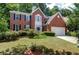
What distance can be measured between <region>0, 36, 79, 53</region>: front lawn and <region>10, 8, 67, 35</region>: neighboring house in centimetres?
13

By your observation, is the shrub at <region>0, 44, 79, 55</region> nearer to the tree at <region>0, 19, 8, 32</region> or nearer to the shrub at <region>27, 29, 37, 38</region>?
the shrub at <region>27, 29, 37, 38</region>

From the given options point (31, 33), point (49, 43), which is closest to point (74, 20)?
point (49, 43)

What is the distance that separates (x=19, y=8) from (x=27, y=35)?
0.35 metres

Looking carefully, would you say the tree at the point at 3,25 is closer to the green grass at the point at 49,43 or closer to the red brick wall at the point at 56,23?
the green grass at the point at 49,43

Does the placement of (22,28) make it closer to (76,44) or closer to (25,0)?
(25,0)

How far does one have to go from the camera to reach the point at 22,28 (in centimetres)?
494

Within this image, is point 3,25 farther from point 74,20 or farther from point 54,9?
point 74,20

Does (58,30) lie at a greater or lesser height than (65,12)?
lesser

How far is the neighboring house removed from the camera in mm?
4922

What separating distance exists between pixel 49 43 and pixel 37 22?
12.3 inches

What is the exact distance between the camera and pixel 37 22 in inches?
196

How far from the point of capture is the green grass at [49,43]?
16.0ft

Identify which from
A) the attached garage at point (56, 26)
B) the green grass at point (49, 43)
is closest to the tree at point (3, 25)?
the green grass at point (49, 43)
